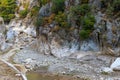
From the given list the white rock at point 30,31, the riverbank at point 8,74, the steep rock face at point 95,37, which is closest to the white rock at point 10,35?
the white rock at point 30,31

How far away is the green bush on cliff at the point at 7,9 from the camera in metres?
53.9

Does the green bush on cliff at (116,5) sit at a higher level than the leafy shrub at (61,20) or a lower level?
higher

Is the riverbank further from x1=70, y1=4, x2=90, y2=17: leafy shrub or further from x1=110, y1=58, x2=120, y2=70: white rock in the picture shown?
x1=70, y1=4, x2=90, y2=17: leafy shrub

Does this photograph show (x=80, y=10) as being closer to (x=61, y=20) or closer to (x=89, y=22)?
(x=89, y=22)

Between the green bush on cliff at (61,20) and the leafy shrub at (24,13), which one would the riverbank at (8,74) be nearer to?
the green bush on cliff at (61,20)

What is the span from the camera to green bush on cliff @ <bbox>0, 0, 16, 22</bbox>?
53.9 m

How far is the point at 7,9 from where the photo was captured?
5538 centimetres

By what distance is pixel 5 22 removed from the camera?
178 feet

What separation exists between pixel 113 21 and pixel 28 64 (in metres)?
8.61

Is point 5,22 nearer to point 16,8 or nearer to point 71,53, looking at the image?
point 16,8

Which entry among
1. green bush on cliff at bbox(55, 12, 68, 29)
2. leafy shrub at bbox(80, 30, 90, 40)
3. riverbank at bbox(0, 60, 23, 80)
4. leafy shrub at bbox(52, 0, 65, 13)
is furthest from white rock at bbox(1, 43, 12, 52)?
riverbank at bbox(0, 60, 23, 80)

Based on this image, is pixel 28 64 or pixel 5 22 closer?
pixel 28 64

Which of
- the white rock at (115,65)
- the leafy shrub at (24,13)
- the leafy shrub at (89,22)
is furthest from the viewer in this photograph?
the leafy shrub at (24,13)

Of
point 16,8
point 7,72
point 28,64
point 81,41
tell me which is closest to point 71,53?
point 81,41
